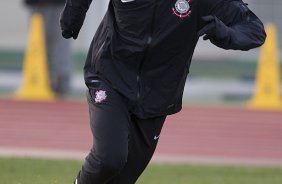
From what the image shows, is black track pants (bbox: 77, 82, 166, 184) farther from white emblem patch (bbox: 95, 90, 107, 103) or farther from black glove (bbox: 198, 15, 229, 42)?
black glove (bbox: 198, 15, 229, 42)

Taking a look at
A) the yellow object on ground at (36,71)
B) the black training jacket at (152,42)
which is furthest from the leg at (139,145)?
the yellow object on ground at (36,71)

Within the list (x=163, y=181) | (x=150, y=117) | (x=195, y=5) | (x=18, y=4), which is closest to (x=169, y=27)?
(x=195, y=5)

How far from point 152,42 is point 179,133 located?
6.15m

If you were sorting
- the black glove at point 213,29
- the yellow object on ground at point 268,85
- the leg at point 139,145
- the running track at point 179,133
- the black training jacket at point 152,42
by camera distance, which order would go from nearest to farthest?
the black glove at point 213,29
the black training jacket at point 152,42
the leg at point 139,145
the running track at point 179,133
the yellow object on ground at point 268,85

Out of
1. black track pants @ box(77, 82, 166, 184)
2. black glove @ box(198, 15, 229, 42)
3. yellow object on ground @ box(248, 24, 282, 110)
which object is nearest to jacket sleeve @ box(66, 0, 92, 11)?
black track pants @ box(77, 82, 166, 184)

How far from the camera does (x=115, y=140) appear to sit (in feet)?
18.8

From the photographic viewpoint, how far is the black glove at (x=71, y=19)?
579 cm

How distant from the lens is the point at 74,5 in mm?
5773

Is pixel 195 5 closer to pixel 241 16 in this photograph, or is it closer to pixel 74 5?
pixel 241 16

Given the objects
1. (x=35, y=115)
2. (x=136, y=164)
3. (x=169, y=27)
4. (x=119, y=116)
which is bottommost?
(x=35, y=115)

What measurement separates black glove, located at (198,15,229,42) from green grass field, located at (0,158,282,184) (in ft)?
9.26

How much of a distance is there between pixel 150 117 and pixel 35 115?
703 cm

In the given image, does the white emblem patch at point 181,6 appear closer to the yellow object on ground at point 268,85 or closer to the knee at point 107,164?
the knee at point 107,164

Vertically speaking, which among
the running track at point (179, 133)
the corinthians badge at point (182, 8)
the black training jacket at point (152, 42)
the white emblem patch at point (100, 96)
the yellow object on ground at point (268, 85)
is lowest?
the yellow object on ground at point (268, 85)
